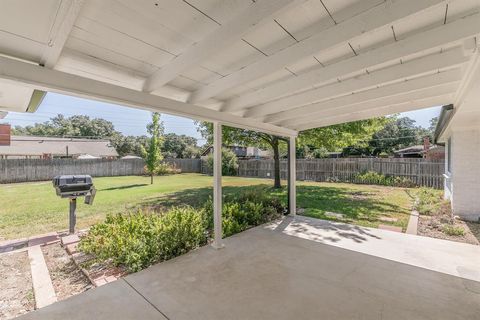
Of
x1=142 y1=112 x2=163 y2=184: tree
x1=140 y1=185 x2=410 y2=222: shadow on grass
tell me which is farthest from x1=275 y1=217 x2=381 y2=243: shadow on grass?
x1=142 y1=112 x2=163 y2=184: tree

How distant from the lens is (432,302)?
7.88ft

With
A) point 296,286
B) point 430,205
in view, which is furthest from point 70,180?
point 430,205

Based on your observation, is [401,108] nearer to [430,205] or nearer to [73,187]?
[430,205]

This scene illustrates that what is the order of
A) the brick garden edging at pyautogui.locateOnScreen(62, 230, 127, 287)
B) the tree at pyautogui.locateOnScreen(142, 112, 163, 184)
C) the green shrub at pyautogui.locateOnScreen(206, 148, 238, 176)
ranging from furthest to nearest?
the green shrub at pyautogui.locateOnScreen(206, 148, 238, 176) < the tree at pyautogui.locateOnScreen(142, 112, 163, 184) < the brick garden edging at pyautogui.locateOnScreen(62, 230, 127, 287)

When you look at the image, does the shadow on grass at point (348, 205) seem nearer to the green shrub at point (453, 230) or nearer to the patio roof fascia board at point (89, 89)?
the green shrub at point (453, 230)

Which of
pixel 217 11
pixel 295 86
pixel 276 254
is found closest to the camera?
pixel 217 11

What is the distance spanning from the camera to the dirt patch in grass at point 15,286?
95.0 inches

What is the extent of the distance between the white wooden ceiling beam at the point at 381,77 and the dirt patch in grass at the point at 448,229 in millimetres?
3543

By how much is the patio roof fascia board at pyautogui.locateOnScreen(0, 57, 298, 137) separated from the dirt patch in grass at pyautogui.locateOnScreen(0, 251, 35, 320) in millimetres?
2311

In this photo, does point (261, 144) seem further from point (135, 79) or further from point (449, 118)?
point (135, 79)

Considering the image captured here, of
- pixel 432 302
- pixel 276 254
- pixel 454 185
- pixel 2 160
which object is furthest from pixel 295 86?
pixel 2 160

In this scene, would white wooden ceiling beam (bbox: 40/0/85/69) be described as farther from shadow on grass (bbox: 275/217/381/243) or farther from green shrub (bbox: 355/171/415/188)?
green shrub (bbox: 355/171/415/188)

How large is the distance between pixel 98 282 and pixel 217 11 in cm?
327

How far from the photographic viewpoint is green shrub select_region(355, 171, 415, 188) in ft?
35.3
